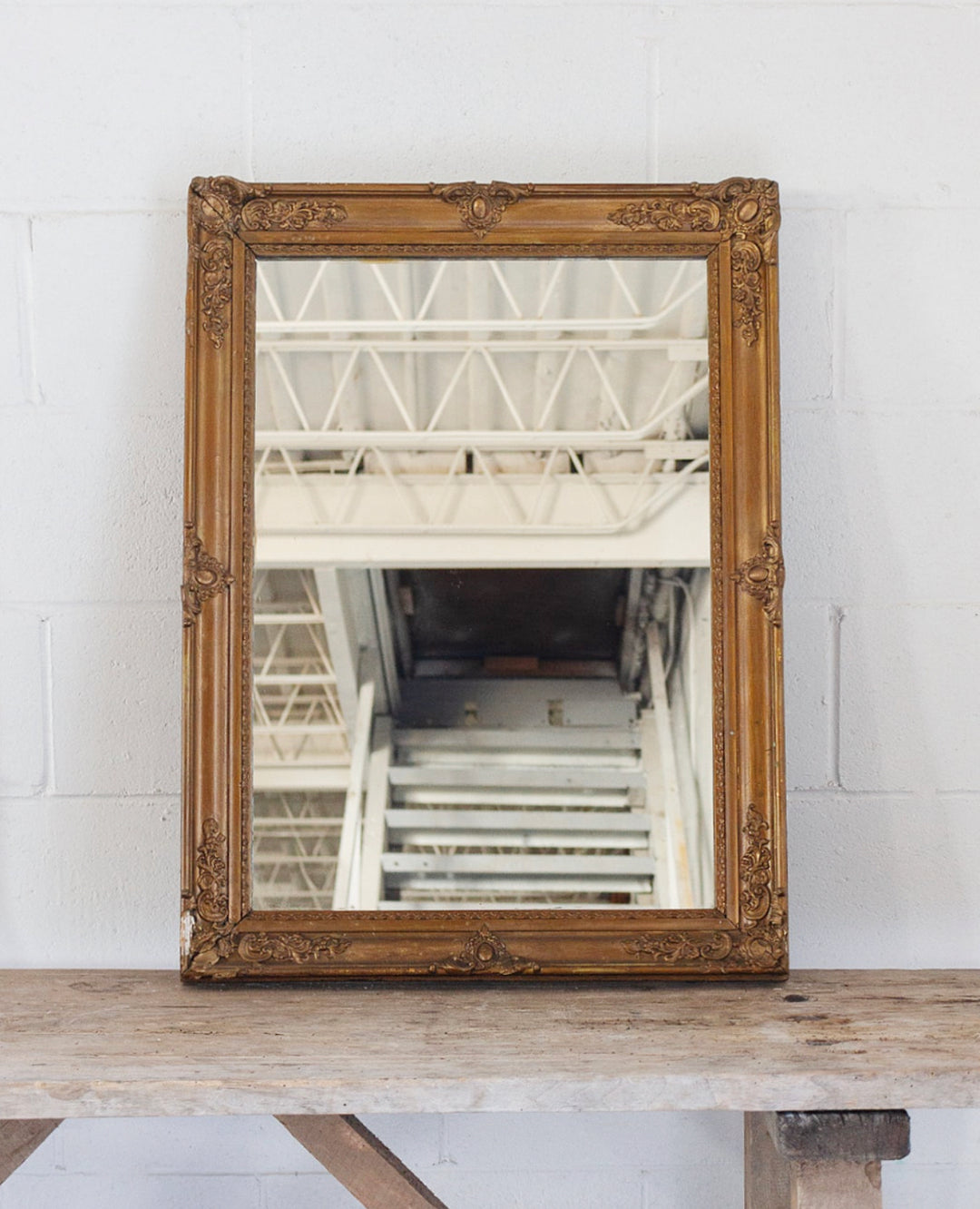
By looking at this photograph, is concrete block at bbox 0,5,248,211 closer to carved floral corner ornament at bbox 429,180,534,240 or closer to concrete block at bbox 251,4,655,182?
concrete block at bbox 251,4,655,182

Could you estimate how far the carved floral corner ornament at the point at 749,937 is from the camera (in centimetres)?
97

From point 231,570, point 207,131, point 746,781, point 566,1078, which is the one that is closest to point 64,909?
point 231,570

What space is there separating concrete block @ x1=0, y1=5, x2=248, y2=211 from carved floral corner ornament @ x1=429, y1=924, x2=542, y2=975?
79 cm

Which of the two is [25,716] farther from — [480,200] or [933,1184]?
[933,1184]

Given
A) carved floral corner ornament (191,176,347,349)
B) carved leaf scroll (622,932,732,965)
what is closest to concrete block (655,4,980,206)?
carved floral corner ornament (191,176,347,349)

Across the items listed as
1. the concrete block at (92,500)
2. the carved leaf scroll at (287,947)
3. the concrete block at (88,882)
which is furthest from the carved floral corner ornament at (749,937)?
the concrete block at (92,500)

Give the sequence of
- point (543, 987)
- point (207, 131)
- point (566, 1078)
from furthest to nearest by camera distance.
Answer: point (207, 131) → point (543, 987) → point (566, 1078)

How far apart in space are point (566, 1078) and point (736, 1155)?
0.46m

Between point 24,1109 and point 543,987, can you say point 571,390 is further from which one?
point 24,1109

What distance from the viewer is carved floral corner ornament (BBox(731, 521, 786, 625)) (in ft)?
3.23

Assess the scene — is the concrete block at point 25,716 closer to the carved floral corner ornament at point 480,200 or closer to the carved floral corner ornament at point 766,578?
the carved floral corner ornament at point 480,200

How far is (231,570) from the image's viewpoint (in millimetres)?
988

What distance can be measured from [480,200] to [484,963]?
2.34 ft

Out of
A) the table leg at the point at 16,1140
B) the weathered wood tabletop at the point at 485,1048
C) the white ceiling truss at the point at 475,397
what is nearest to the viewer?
the weathered wood tabletop at the point at 485,1048
